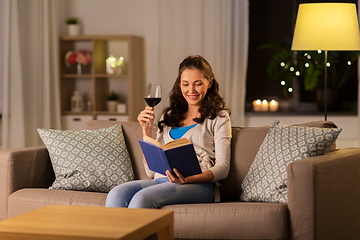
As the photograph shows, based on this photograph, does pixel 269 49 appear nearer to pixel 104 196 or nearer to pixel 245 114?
pixel 245 114

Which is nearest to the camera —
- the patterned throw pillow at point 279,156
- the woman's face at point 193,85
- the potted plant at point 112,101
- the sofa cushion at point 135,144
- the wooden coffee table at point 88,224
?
the wooden coffee table at point 88,224

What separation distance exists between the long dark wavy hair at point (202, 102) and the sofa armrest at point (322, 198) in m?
0.60

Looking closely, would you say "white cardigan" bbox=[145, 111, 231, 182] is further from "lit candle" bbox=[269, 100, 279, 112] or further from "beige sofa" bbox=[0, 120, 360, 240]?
"lit candle" bbox=[269, 100, 279, 112]

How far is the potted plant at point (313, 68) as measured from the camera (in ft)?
15.0

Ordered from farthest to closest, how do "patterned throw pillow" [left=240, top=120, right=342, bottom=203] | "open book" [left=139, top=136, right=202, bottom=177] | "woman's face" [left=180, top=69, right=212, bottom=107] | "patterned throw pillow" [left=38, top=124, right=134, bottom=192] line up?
"patterned throw pillow" [left=38, top=124, right=134, bottom=192] → "woman's face" [left=180, top=69, right=212, bottom=107] → "patterned throw pillow" [left=240, top=120, right=342, bottom=203] → "open book" [left=139, top=136, right=202, bottom=177]

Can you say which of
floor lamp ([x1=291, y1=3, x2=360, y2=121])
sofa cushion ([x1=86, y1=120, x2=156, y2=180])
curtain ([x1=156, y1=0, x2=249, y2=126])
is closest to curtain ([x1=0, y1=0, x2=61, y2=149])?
curtain ([x1=156, y1=0, x2=249, y2=126])

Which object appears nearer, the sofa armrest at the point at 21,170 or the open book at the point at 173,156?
the open book at the point at 173,156

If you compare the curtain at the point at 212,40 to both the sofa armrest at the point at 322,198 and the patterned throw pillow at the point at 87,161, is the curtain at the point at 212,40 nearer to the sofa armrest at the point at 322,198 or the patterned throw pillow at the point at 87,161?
the patterned throw pillow at the point at 87,161

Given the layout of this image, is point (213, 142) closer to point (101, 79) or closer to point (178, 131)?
point (178, 131)

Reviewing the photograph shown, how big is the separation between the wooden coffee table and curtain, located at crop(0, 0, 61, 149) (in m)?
2.65

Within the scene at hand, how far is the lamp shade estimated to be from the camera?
9.66ft

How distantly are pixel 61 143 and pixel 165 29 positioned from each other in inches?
100

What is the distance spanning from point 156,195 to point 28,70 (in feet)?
9.49

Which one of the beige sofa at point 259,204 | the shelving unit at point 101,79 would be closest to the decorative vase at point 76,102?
the shelving unit at point 101,79
